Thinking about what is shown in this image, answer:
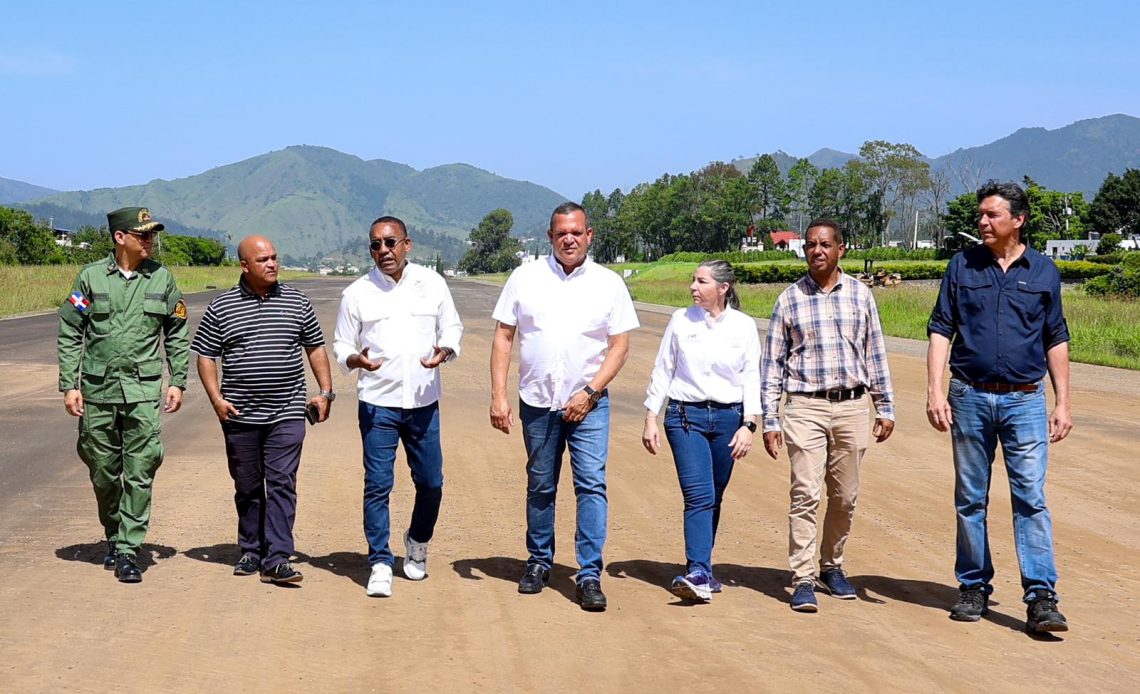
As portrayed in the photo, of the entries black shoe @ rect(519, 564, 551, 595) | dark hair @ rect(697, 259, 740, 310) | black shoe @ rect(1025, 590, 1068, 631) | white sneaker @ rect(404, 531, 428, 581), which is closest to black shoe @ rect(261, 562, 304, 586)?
white sneaker @ rect(404, 531, 428, 581)

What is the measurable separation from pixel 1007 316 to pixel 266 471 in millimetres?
4051

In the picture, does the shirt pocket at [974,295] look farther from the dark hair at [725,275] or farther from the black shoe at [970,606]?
the black shoe at [970,606]

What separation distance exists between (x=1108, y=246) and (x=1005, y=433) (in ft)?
307

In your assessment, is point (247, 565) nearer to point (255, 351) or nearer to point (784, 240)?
point (255, 351)

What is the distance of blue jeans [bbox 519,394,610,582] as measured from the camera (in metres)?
6.52

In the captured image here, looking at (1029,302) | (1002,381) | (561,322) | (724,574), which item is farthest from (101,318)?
(1029,302)

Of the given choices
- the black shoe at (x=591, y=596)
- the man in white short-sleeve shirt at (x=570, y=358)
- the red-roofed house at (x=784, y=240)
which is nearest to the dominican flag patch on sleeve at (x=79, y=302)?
the man in white short-sleeve shirt at (x=570, y=358)

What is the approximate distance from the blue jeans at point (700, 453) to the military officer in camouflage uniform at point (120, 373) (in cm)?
282

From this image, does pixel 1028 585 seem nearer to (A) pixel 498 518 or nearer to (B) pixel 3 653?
(A) pixel 498 518

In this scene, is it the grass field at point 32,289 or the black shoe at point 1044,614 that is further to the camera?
the grass field at point 32,289

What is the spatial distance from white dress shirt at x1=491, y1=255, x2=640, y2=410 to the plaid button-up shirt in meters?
0.85

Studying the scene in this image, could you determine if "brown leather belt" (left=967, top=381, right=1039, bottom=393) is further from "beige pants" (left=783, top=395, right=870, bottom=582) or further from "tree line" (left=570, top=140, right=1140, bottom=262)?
"tree line" (left=570, top=140, right=1140, bottom=262)

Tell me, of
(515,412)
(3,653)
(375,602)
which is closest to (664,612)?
(375,602)

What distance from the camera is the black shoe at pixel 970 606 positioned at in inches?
244
